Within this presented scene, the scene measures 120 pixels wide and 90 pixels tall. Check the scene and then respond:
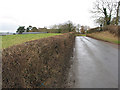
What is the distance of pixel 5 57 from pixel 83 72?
444cm

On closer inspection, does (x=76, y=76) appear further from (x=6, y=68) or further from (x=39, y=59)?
(x=6, y=68)

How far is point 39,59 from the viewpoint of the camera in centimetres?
185

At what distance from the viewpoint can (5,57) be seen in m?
1.46

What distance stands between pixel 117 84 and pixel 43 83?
348cm

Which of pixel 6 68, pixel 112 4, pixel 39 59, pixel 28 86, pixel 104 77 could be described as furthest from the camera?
pixel 112 4

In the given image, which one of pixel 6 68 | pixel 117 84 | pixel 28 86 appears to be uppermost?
pixel 6 68

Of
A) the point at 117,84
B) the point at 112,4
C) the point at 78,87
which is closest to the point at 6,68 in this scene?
the point at 78,87

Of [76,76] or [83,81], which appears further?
[76,76]

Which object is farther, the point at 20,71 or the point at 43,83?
the point at 43,83

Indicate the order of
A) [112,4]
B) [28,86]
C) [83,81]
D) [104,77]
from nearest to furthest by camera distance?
[28,86] → [83,81] → [104,77] → [112,4]

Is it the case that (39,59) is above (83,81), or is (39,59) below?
above

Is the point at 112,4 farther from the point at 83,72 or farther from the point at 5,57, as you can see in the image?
the point at 5,57

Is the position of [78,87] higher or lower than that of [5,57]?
lower

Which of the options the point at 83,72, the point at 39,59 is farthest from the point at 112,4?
the point at 39,59
